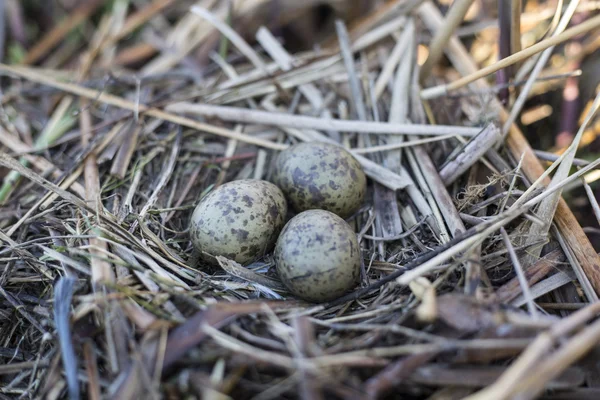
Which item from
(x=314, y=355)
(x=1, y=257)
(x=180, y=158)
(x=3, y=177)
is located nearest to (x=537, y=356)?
(x=314, y=355)

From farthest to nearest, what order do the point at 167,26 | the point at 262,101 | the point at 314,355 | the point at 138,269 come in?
1. the point at 167,26
2. the point at 262,101
3. the point at 138,269
4. the point at 314,355

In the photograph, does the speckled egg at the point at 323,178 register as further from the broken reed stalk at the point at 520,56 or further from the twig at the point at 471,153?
the broken reed stalk at the point at 520,56

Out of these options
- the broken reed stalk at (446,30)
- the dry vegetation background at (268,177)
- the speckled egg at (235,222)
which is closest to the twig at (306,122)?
the dry vegetation background at (268,177)

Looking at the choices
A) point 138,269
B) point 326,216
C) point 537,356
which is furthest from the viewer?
point 326,216

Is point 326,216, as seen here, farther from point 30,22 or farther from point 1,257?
point 30,22

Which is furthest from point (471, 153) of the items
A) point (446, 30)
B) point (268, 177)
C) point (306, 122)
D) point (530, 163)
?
point (268, 177)

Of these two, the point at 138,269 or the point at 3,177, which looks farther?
the point at 3,177

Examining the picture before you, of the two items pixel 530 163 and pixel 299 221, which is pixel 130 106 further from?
pixel 530 163

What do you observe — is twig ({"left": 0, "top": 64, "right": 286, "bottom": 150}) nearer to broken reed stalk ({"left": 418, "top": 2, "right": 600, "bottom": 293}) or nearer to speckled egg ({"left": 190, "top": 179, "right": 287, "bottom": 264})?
speckled egg ({"left": 190, "top": 179, "right": 287, "bottom": 264})
